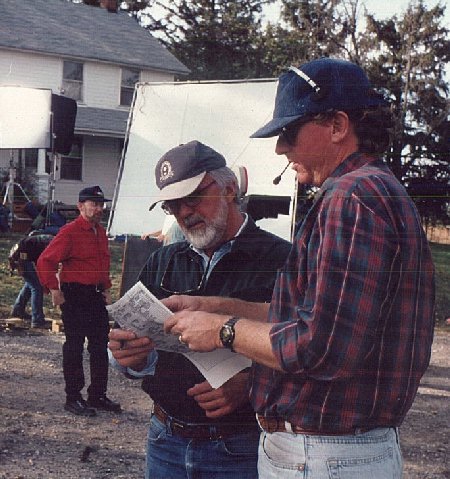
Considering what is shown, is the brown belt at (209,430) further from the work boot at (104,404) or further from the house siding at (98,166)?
the house siding at (98,166)

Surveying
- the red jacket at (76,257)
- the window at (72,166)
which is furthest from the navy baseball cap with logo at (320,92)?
the window at (72,166)

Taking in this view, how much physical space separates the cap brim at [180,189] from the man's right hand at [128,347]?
15.7 inches

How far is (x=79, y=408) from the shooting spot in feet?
18.7

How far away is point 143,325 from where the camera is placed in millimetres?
1921

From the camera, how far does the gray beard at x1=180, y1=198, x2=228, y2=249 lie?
229 cm

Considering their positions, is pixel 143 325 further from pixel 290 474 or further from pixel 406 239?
pixel 406 239

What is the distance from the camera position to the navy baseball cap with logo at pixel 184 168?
7.40 ft

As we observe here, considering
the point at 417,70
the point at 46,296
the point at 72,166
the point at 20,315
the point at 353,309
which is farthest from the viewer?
the point at 72,166

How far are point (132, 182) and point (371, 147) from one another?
26.5 ft

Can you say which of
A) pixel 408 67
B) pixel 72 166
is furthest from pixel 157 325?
pixel 72 166

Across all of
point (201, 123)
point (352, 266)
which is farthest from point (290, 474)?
point (201, 123)

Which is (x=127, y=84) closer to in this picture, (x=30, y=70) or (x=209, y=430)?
(x=30, y=70)

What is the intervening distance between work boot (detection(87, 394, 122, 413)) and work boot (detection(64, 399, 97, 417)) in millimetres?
73

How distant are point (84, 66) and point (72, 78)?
0.48m
